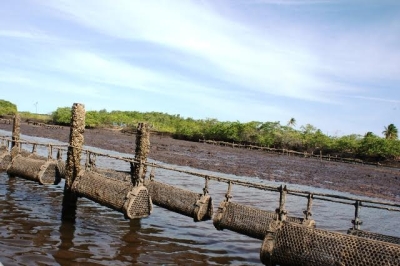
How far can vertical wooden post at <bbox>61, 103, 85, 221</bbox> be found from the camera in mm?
11586

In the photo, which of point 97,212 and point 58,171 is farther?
point 58,171

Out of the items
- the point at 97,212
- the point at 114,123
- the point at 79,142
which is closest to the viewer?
the point at 79,142

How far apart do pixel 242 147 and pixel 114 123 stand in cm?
4072

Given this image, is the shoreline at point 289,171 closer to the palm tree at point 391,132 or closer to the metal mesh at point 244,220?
the metal mesh at point 244,220

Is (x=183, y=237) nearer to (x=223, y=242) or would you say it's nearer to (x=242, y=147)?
(x=223, y=242)

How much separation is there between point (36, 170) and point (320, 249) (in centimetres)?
1038

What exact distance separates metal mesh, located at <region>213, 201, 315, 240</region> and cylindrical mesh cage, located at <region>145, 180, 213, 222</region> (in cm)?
71

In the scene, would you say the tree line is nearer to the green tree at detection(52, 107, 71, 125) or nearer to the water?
the green tree at detection(52, 107, 71, 125)

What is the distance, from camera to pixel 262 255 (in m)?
7.16

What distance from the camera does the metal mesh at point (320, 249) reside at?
612cm

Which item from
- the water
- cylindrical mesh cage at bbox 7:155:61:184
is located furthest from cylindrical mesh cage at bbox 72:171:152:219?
cylindrical mesh cage at bbox 7:155:61:184

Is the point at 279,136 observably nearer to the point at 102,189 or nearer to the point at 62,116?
the point at 62,116

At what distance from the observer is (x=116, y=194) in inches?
397

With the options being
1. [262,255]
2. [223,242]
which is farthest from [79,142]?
[262,255]
